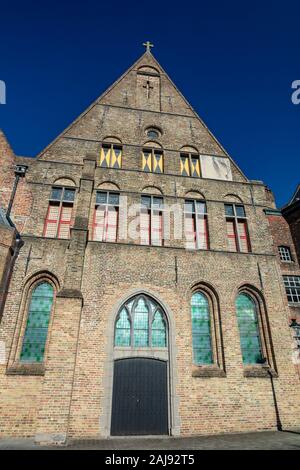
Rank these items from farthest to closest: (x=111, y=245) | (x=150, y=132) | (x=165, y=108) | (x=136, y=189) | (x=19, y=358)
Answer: (x=165, y=108), (x=150, y=132), (x=136, y=189), (x=111, y=245), (x=19, y=358)

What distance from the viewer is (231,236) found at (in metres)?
13.5

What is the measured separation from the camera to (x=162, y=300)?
11.0 metres

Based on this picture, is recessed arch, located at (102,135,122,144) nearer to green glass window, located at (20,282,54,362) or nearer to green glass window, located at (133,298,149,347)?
green glass window, located at (20,282,54,362)

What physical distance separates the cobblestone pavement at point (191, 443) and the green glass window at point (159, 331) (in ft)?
9.21

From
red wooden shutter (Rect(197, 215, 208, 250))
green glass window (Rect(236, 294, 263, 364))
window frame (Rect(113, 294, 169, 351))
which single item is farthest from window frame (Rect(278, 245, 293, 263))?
window frame (Rect(113, 294, 169, 351))

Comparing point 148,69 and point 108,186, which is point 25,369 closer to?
point 108,186

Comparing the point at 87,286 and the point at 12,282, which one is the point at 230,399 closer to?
the point at 87,286

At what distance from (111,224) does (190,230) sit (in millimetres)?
3554

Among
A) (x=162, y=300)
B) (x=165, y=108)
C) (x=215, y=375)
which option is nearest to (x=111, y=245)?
(x=162, y=300)

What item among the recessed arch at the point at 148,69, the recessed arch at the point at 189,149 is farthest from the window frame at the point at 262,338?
the recessed arch at the point at 148,69

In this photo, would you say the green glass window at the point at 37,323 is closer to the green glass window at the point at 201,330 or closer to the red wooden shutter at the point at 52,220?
the red wooden shutter at the point at 52,220

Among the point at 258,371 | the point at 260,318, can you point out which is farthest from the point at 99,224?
the point at 258,371

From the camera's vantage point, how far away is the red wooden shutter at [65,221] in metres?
12.3

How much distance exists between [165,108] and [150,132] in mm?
2239
